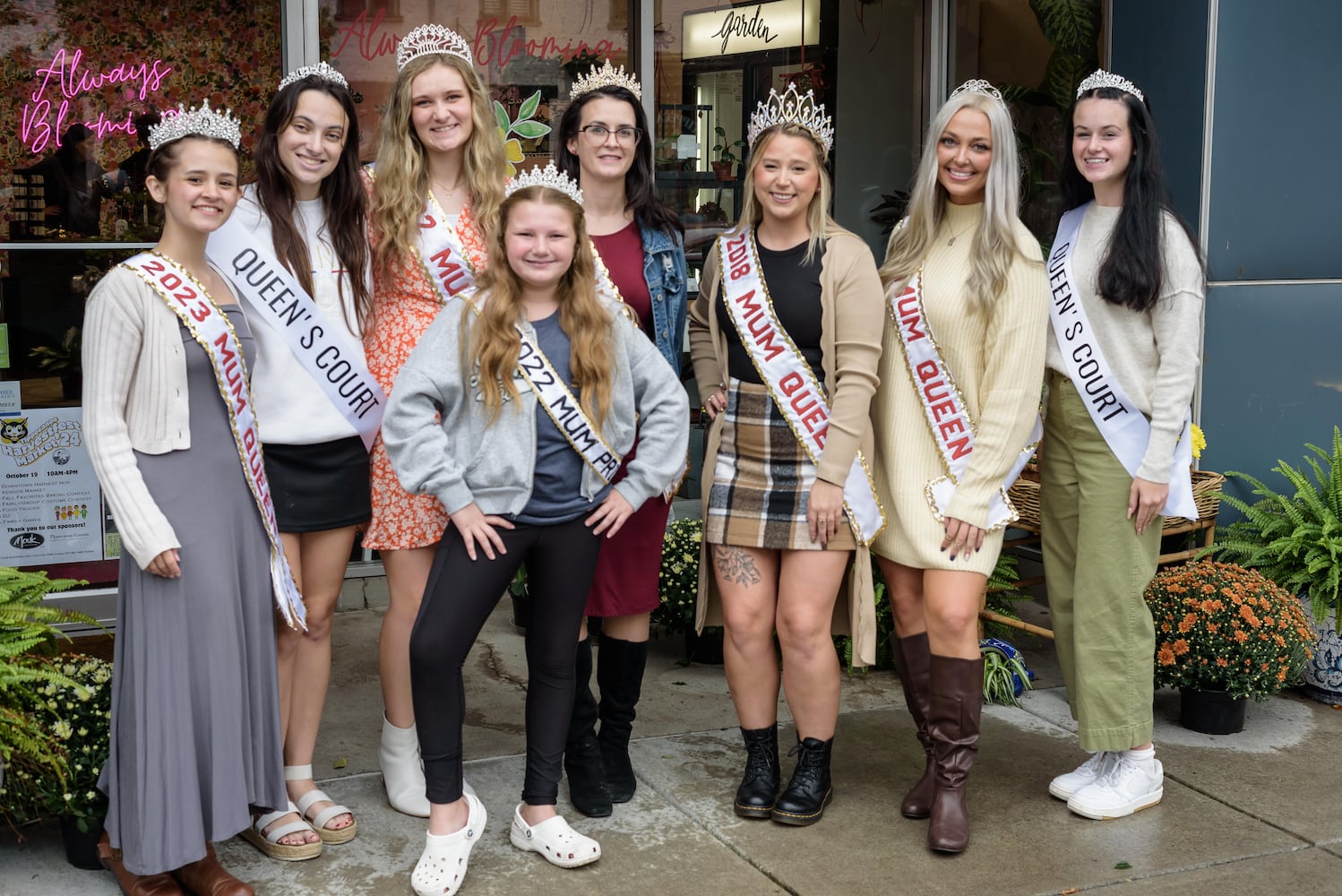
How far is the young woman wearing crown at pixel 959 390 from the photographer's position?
3398mm

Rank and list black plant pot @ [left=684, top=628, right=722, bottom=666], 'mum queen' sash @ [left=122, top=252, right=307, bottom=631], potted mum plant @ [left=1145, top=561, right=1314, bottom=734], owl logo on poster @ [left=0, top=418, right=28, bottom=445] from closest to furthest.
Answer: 'mum queen' sash @ [left=122, top=252, right=307, bottom=631], potted mum plant @ [left=1145, top=561, right=1314, bottom=734], black plant pot @ [left=684, top=628, right=722, bottom=666], owl logo on poster @ [left=0, top=418, right=28, bottom=445]

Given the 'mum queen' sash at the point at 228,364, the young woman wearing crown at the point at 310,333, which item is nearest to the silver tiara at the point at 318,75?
the young woman wearing crown at the point at 310,333

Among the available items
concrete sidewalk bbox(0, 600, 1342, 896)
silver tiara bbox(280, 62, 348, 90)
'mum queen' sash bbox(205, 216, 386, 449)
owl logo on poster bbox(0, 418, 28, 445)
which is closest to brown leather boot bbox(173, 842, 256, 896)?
concrete sidewalk bbox(0, 600, 1342, 896)

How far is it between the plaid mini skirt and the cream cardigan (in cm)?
132

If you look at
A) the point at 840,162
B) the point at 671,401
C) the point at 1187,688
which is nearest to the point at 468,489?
the point at 671,401

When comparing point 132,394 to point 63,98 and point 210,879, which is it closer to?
point 210,879

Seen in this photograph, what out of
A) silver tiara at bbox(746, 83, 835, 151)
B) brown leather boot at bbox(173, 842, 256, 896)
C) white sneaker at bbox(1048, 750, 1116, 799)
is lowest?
white sneaker at bbox(1048, 750, 1116, 799)

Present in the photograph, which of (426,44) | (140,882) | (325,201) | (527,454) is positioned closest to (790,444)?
(527,454)

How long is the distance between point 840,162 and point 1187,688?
3011 millimetres

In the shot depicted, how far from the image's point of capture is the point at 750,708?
3621 mm

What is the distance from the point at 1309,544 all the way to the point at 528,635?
2872mm

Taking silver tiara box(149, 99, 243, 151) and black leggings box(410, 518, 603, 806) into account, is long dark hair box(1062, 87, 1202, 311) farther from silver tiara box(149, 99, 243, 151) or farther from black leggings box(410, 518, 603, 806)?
→ silver tiara box(149, 99, 243, 151)

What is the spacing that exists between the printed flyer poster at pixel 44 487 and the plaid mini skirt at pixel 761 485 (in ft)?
9.27

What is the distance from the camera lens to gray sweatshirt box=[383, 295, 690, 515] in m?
3.10
